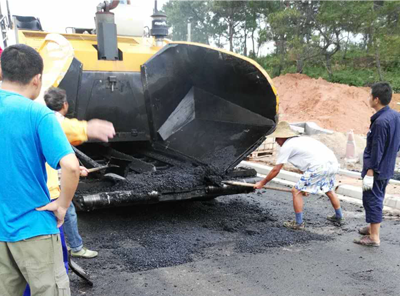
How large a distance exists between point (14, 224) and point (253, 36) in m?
25.3

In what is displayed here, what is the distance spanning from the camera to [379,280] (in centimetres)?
330

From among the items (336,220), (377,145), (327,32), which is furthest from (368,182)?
(327,32)

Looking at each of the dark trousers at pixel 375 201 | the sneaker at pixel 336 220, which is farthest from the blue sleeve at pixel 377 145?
the sneaker at pixel 336 220

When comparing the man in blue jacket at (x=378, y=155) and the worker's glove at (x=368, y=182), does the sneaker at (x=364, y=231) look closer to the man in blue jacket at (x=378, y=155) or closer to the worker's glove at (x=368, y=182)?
the man in blue jacket at (x=378, y=155)

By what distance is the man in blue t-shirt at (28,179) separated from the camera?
183 cm

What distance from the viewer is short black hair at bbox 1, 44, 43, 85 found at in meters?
1.89

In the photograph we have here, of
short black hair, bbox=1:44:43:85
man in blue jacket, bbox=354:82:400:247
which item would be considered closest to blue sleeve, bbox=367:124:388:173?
man in blue jacket, bbox=354:82:400:247

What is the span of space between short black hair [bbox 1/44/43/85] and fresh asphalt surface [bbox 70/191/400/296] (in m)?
1.79

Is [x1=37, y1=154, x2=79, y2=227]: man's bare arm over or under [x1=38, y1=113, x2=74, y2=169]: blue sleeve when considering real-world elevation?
under

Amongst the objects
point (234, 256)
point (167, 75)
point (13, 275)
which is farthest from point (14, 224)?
point (167, 75)

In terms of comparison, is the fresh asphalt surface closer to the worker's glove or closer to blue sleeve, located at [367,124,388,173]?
the worker's glove

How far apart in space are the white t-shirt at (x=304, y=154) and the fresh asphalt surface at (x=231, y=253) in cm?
74

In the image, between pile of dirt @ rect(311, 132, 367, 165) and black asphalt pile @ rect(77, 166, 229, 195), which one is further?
pile of dirt @ rect(311, 132, 367, 165)

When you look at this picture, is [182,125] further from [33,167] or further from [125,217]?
[33,167]
